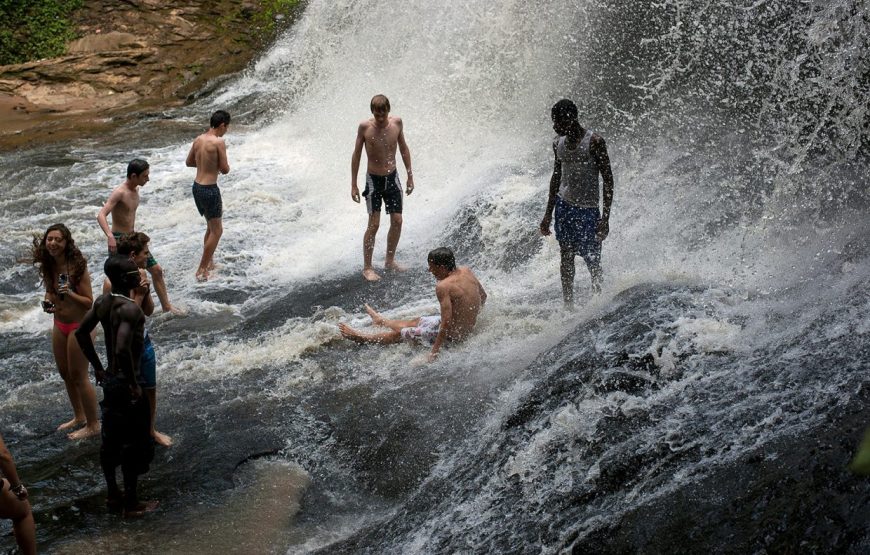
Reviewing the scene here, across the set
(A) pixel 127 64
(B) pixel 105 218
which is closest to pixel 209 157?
(B) pixel 105 218

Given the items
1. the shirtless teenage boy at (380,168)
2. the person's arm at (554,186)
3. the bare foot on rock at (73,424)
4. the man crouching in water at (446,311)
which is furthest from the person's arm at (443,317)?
the bare foot on rock at (73,424)

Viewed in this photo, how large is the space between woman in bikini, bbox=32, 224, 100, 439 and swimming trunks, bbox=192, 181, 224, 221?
305 centimetres

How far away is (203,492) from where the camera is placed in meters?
5.15

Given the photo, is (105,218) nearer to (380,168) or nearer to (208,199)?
(208,199)

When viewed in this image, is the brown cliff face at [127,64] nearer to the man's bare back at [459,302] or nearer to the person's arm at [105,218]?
the person's arm at [105,218]

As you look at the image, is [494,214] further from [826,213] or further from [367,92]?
[367,92]

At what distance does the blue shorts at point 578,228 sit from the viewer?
254 inches

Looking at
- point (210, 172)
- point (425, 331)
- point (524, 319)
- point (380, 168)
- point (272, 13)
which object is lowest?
point (524, 319)

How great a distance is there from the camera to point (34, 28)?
55.3 feet

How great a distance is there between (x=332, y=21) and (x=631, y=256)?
1016 cm

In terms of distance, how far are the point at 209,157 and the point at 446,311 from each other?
10.8ft

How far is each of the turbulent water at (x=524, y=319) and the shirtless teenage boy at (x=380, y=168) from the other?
476 millimetres

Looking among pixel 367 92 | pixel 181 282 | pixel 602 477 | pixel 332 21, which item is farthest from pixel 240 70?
pixel 602 477

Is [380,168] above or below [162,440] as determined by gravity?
above
